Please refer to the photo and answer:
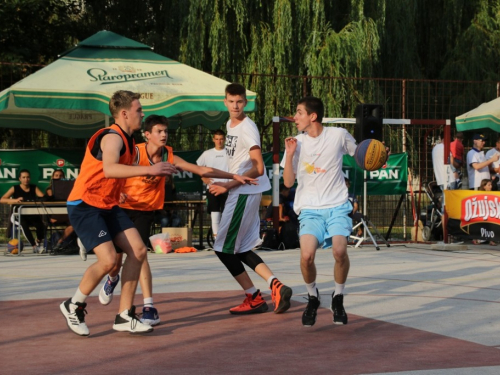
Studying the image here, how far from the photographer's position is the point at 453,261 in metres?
14.7

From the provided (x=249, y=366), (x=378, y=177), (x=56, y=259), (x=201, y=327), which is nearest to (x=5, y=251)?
(x=56, y=259)

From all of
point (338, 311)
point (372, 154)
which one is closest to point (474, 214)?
point (372, 154)

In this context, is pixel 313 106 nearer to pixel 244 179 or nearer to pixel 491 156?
pixel 244 179

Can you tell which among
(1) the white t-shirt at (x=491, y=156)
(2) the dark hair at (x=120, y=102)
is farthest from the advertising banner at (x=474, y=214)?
(2) the dark hair at (x=120, y=102)

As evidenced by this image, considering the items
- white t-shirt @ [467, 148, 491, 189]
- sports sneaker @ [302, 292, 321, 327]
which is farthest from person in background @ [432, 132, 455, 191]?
sports sneaker @ [302, 292, 321, 327]

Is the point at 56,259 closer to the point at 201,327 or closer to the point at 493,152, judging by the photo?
the point at 201,327

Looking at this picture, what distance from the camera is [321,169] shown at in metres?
8.47

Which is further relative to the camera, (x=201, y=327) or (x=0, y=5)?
(x=0, y=5)

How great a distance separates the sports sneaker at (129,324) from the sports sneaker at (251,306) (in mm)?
1380

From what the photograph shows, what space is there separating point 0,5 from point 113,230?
62.8ft

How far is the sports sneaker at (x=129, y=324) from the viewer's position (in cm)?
754

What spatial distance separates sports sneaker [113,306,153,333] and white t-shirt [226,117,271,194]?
186cm

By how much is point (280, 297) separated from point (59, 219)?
8948 mm


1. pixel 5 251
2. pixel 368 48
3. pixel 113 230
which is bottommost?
pixel 5 251
